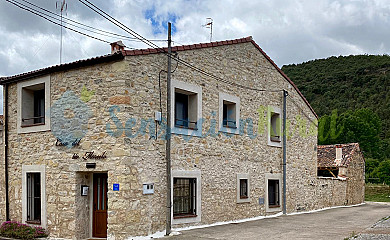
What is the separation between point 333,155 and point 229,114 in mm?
12834

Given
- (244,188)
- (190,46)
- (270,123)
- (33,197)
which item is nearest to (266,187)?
(244,188)

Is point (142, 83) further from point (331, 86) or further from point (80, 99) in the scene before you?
point (331, 86)

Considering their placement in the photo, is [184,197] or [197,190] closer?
[184,197]

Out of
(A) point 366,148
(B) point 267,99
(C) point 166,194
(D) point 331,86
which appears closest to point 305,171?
(B) point 267,99

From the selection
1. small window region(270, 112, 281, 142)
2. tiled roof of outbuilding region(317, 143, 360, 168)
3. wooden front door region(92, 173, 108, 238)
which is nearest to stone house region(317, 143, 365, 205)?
tiled roof of outbuilding region(317, 143, 360, 168)

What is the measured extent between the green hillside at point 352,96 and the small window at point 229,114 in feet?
97.9

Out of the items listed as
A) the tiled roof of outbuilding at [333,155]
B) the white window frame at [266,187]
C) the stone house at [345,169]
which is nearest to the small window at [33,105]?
the white window frame at [266,187]

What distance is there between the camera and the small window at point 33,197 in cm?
1198

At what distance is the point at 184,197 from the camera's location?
1212 centimetres

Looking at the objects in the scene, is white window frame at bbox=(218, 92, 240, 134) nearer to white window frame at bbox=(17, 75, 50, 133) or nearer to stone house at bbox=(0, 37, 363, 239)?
stone house at bbox=(0, 37, 363, 239)

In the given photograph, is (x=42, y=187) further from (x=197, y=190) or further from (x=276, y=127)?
(x=276, y=127)

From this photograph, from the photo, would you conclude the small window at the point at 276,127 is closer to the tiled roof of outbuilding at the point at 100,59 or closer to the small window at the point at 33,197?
the tiled roof of outbuilding at the point at 100,59

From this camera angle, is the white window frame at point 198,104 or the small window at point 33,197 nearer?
the white window frame at point 198,104

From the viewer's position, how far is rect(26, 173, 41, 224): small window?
12.0 meters
